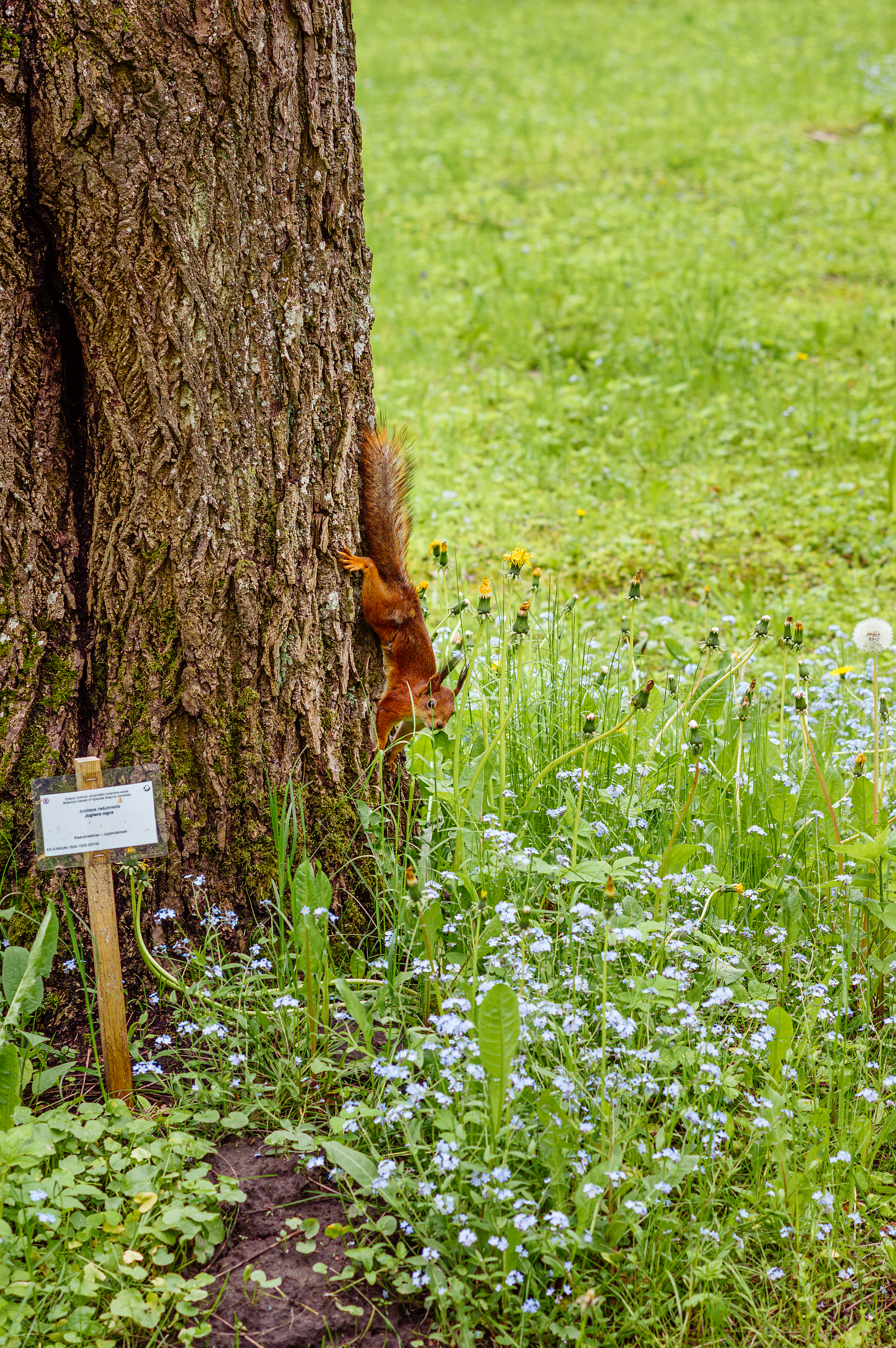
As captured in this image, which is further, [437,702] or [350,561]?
[437,702]

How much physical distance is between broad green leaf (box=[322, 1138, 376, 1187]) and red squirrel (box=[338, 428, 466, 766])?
0.87 meters

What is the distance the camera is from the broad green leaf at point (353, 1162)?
1853 millimetres

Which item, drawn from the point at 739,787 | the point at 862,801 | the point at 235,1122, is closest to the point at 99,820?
the point at 235,1122

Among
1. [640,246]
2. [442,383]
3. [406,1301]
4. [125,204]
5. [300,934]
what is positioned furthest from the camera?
[640,246]

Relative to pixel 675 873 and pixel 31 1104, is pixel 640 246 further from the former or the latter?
pixel 31 1104

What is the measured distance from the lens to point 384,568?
2.51 metres

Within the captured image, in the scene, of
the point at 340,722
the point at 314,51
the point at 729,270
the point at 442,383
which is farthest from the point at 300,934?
the point at 729,270

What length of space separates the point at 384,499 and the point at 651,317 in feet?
17.2

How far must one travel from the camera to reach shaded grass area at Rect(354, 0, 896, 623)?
5.23 meters

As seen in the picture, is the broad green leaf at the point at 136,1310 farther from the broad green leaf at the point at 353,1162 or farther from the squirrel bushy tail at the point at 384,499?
the squirrel bushy tail at the point at 384,499

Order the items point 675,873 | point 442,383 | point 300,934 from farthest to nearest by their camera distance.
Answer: point 442,383 < point 675,873 < point 300,934

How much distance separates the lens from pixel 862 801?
2.74m

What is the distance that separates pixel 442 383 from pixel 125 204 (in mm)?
4767

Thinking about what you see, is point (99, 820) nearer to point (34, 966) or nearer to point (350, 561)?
point (34, 966)
